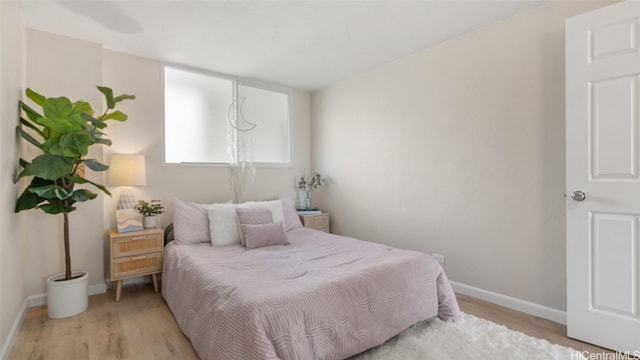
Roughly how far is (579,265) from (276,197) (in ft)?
11.0

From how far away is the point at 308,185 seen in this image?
15.3 ft

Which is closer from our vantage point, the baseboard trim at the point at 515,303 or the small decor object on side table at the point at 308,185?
the baseboard trim at the point at 515,303

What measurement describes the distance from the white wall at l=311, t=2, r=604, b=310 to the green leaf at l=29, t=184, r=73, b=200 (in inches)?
118

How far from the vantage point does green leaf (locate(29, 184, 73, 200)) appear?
2260 mm

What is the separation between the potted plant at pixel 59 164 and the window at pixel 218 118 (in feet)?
3.48

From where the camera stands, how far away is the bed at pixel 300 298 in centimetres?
156

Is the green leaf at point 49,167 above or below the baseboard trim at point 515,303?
above

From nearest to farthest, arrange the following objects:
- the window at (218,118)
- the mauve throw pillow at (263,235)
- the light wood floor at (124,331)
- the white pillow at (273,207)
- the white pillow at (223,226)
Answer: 1. the light wood floor at (124,331)
2. the mauve throw pillow at (263,235)
3. the white pillow at (223,226)
4. the white pillow at (273,207)
5. the window at (218,118)

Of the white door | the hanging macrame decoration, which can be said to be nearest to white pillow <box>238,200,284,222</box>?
the hanging macrame decoration

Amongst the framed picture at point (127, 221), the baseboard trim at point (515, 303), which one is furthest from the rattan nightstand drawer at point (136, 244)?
the baseboard trim at point (515, 303)

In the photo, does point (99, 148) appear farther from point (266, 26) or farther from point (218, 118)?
point (266, 26)

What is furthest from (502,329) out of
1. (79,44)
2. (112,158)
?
(79,44)

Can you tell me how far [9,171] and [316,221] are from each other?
3044 mm

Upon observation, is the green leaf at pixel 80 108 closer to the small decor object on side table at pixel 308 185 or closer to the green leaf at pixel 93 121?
the green leaf at pixel 93 121
